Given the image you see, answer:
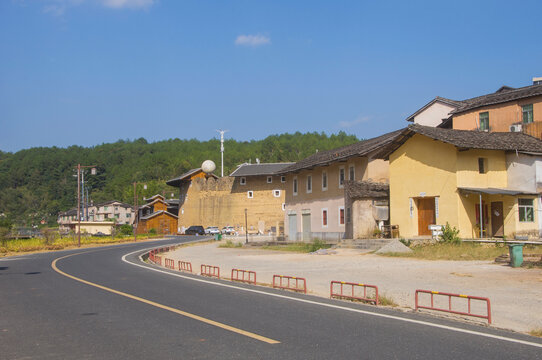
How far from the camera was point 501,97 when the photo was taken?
3825 cm

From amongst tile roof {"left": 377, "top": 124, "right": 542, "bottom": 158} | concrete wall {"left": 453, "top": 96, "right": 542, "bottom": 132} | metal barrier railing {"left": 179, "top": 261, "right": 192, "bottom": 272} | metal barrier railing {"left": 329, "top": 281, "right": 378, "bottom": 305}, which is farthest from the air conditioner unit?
metal barrier railing {"left": 329, "top": 281, "right": 378, "bottom": 305}

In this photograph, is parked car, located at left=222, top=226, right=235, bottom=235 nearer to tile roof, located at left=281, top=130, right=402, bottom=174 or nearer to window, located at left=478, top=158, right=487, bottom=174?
tile roof, located at left=281, top=130, right=402, bottom=174

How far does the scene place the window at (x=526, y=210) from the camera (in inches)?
1242

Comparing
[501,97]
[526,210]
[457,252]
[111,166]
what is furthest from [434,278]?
[111,166]

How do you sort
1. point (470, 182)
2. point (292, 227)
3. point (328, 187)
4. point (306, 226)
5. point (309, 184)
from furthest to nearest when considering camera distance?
1. point (292, 227)
2. point (309, 184)
3. point (306, 226)
4. point (328, 187)
5. point (470, 182)

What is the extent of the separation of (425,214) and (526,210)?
5.92 m

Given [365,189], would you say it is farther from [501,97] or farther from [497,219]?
[501,97]

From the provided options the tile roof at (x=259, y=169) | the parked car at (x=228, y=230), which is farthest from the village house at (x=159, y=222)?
the tile roof at (x=259, y=169)

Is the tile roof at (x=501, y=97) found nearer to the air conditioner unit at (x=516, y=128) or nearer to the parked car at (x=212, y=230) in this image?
→ the air conditioner unit at (x=516, y=128)

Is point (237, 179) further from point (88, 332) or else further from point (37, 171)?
point (37, 171)

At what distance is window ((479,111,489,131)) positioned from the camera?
129 ft

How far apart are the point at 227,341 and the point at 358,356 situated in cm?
211

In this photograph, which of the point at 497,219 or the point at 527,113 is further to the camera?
the point at 527,113

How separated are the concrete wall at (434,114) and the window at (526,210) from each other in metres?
17.0
